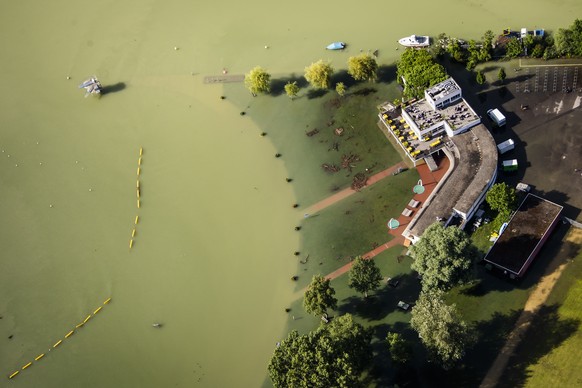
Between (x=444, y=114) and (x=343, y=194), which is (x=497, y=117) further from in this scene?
(x=343, y=194)

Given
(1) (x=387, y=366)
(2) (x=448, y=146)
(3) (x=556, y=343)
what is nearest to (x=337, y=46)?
(2) (x=448, y=146)

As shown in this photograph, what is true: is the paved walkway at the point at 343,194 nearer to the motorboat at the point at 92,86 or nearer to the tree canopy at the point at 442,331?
the tree canopy at the point at 442,331

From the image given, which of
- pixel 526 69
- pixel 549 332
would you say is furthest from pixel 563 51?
pixel 549 332

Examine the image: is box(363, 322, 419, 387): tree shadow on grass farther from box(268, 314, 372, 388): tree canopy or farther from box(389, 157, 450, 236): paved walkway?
box(389, 157, 450, 236): paved walkway

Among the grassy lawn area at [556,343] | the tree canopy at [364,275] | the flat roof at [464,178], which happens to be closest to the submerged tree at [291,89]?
the flat roof at [464,178]

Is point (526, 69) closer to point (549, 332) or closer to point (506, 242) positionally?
point (506, 242)
